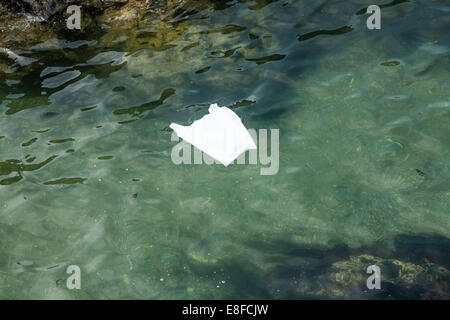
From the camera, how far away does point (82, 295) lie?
359 cm

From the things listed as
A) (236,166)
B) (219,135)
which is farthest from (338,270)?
(219,135)

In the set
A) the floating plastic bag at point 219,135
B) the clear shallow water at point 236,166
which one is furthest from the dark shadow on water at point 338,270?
the floating plastic bag at point 219,135

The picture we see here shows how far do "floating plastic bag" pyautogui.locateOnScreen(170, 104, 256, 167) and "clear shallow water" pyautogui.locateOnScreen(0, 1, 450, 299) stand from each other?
5.2 inches

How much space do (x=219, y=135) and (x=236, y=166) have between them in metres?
0.45

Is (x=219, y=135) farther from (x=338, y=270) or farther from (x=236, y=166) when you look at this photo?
(x=338, y=270)

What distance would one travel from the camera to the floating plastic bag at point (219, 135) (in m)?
4.60

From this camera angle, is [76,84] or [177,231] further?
[76,84]

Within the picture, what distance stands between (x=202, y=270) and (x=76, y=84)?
3.04 m

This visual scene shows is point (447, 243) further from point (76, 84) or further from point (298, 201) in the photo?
point (76, 84)

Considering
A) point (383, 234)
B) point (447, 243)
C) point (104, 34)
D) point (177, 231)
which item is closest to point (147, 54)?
point (104, 34)

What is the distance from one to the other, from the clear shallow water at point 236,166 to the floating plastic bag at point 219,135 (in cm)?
13

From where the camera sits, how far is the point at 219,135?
187 inches

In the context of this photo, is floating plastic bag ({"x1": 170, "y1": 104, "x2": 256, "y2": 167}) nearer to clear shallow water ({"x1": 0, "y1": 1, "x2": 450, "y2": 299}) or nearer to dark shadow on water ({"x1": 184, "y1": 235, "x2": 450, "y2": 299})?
clear shallow water ({"x1": 0, "y1": 1, "x2": 450, "y2": 299})

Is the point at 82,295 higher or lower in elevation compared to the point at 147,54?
lower
